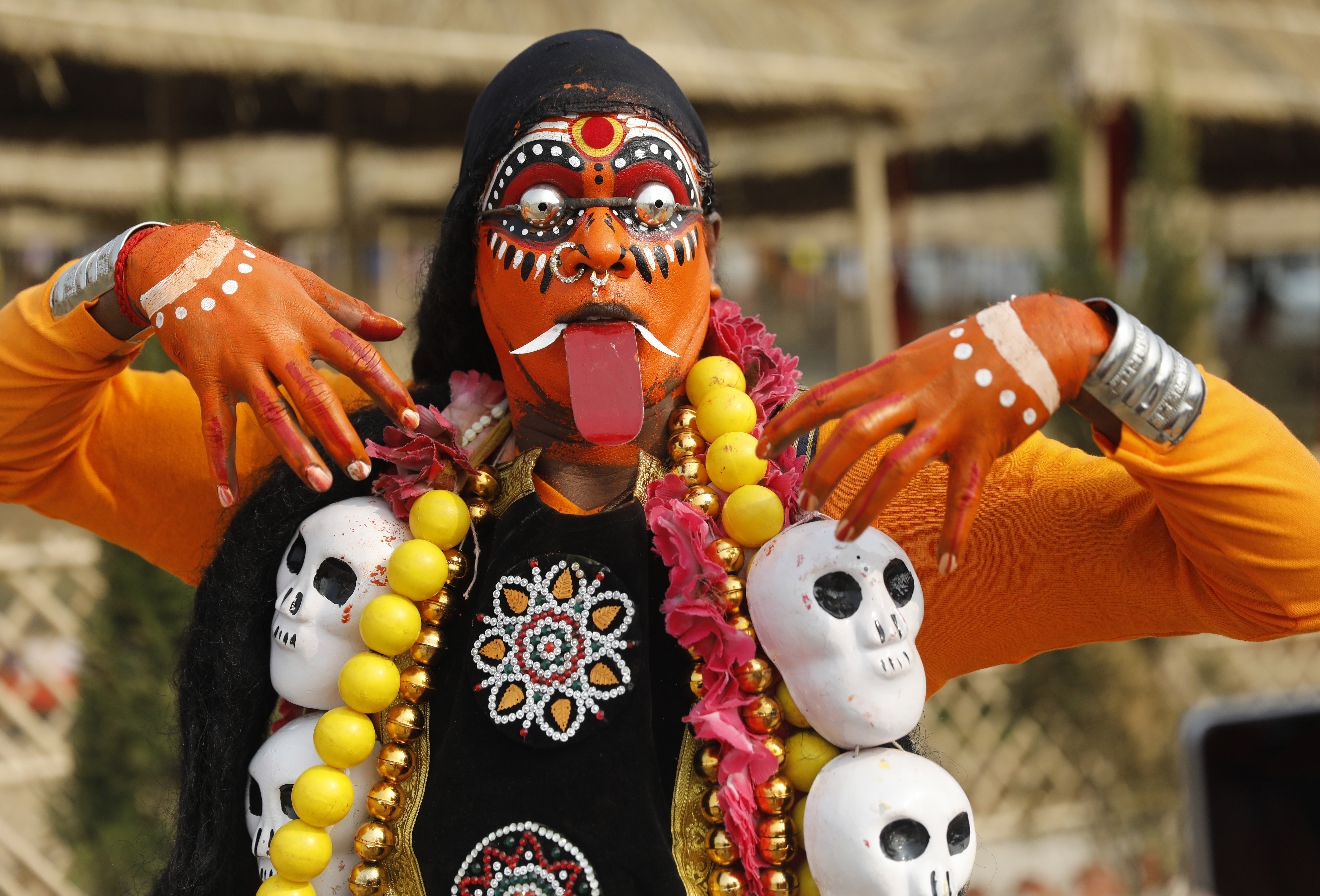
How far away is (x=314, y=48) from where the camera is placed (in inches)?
178

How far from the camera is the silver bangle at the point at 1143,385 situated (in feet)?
3.80

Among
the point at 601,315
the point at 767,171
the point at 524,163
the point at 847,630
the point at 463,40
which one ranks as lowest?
the point at 847,630

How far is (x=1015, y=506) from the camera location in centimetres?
140

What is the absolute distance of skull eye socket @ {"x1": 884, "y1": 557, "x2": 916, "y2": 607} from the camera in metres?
1.28

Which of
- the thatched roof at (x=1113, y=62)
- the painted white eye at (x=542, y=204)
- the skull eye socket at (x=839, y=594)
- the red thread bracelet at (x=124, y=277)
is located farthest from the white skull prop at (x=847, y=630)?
the thatched roof at (x=1113, y=62)

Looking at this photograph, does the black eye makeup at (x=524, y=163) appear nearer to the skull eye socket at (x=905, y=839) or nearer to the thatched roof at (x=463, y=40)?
the skull eye socket at (x=905, y=839)

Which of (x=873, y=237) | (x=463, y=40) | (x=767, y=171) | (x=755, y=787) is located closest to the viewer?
(x=755, y=787)

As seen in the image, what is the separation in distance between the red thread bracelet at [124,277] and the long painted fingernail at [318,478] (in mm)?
424

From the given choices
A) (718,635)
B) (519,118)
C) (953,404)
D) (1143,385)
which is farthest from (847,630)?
(519,118)

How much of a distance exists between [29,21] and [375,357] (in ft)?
12.9

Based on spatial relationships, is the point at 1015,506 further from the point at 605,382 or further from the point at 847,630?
the point at 605,382

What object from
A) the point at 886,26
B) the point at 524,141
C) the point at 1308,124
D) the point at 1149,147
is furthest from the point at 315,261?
the point at 524,141

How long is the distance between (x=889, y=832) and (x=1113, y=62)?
18.7 ft

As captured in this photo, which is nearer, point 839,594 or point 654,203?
point 839,594
